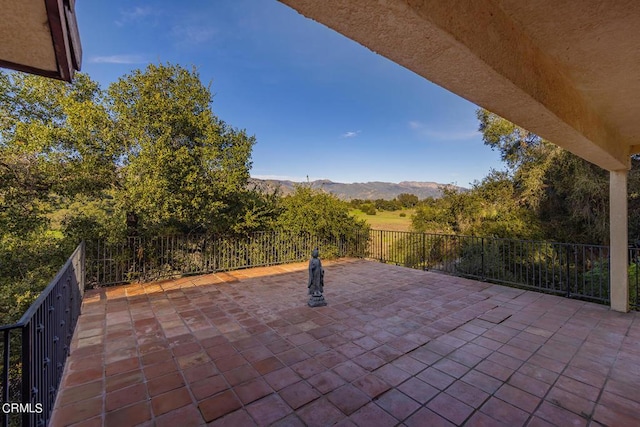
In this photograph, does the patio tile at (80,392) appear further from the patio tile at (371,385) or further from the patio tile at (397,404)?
the patio tile at (397,404)

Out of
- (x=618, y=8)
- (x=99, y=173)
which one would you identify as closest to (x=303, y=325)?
(x=618, y=8)

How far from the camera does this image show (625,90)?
225 centimetres

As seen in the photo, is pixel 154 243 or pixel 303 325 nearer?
pixel 303 325

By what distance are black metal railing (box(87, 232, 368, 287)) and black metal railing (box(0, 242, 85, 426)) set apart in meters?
2.93

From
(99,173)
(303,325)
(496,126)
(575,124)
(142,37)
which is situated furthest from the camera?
(496,126)

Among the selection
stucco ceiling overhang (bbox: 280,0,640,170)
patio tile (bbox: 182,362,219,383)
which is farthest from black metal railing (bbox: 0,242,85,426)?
stucco ceiling overhang (bbox: 280,0,640,170)

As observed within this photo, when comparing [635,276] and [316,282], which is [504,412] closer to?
[316,282]

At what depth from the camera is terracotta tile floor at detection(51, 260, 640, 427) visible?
2.02m

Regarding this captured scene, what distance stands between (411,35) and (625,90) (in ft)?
8.30

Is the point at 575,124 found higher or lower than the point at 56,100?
lower

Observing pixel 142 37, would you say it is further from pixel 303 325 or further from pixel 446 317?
pixel 446 317

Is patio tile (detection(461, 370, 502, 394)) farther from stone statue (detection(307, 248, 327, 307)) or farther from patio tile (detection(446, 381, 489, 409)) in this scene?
stone statue (detection(307, 248, 327, 307))

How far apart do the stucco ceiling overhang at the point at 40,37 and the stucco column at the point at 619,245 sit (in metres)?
6.30

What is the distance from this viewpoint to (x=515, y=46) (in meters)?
1.40
